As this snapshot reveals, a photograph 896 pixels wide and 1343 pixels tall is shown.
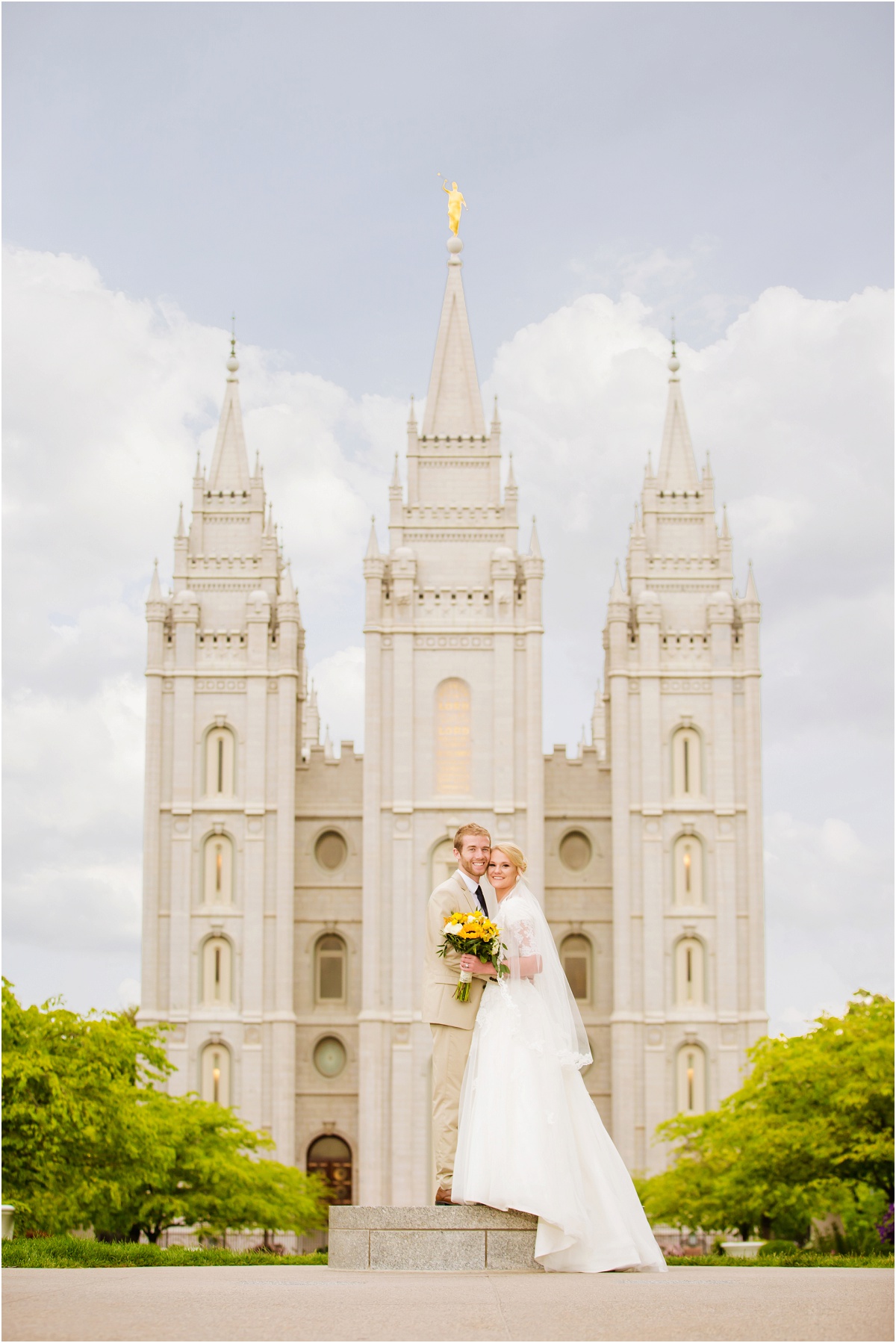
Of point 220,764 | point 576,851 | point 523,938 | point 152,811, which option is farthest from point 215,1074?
point 523,938

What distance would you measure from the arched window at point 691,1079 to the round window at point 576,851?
675cm

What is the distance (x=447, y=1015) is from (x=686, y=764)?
135 ft

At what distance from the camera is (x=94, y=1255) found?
18578 millimetres

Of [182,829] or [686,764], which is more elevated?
[686,764]

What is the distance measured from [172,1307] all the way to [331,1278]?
2.25 meters

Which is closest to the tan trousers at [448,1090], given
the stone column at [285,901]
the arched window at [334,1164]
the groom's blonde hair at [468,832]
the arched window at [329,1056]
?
the groom's blonde hair at [468,832]

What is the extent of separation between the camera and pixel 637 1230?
12.9 meters

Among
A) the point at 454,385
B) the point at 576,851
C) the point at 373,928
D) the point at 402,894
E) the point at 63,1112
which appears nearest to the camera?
the point at 63,1112

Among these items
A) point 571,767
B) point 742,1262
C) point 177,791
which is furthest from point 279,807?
point 742,1262

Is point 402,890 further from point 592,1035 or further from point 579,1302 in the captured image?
point 579,1302

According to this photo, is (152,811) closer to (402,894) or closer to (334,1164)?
(402,894)

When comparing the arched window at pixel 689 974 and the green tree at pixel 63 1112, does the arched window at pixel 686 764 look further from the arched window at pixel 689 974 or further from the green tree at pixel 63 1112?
the green tree at pixel 63 1112

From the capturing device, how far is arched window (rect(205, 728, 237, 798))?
53594 mm

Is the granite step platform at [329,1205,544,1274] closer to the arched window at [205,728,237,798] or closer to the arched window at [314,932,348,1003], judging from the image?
the arched window at [205,728,237,798]
